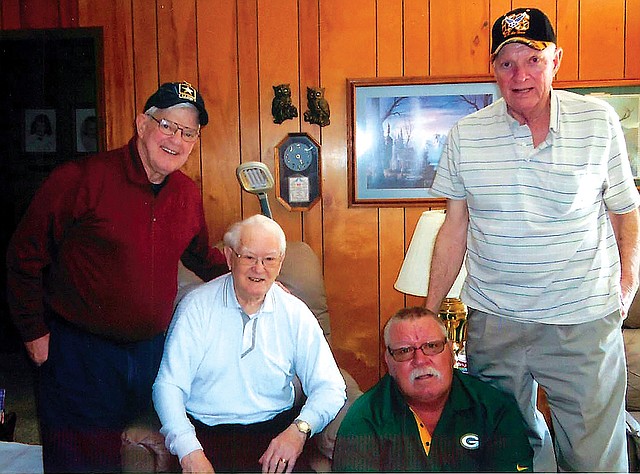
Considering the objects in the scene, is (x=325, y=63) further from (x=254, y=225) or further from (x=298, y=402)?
(x=298, y=402)

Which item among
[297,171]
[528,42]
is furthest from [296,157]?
[528,42]

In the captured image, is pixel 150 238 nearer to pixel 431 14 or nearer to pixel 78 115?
pixel 78 115

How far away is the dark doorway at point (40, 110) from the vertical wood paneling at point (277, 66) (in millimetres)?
319

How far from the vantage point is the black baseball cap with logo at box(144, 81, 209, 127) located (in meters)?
1.13

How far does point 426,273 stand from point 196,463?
1.99 ft

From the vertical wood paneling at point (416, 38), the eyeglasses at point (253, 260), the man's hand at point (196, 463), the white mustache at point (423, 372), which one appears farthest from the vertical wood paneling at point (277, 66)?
the man's hand at point (196, 463)

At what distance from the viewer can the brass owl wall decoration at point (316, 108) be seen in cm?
130

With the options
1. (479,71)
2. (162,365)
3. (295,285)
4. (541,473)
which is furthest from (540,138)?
(162,365)

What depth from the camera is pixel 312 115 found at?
4.29 feet

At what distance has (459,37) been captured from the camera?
133 cm

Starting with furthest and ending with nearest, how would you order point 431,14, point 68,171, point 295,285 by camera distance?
point 431,14
point 295,285
point 68,171

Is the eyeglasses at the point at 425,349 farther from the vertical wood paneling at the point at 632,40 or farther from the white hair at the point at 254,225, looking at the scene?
the vertical wood paneling at the point at 632,40

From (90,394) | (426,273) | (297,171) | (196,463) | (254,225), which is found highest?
(297,171)

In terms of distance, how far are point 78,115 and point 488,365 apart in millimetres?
953
